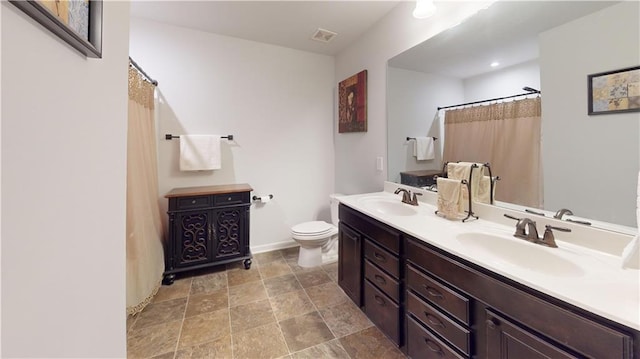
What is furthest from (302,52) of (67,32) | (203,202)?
(67,32)

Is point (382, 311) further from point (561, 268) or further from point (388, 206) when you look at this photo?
point (561, 268)

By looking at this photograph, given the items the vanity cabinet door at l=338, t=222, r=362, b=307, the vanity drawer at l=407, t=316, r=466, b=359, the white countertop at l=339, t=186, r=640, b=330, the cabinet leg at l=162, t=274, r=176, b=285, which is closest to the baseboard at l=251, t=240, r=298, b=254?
the cabinet leg at l=162, t=274, r=176, b=285

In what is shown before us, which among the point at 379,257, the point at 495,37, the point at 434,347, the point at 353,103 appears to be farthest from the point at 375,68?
the point at 434,347

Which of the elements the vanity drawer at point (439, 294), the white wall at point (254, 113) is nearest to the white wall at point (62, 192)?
the vanity drawer at point (439, 294)

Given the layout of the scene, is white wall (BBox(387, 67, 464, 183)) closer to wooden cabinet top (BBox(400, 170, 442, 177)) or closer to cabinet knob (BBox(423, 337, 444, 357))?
wooden cabinet top (BBox(400, 170, 442, 177))

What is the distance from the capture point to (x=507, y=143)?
55.9 inches

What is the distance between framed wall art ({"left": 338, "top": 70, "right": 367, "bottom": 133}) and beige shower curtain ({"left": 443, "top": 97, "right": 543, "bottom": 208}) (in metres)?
1.03

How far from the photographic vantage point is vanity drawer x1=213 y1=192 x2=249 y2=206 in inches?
93.4

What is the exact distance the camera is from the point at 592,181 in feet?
3.54

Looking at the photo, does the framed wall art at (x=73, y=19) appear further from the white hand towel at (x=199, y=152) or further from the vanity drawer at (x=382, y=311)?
the white hand towel at (x=199, y=152)

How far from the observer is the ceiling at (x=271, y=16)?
2.08 metres

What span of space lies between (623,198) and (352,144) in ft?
6.86

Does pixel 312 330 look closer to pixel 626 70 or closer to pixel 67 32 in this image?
pixel 67 32

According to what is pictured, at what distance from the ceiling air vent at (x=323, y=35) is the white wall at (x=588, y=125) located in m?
1.86
